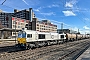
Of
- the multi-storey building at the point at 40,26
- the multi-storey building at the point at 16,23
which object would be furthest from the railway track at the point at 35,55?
the multi-storey building at the point at 40,26

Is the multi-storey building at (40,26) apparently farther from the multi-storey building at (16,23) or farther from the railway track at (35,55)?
the railway track at (35,55)

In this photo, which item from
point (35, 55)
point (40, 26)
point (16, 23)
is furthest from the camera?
point (40, 26)

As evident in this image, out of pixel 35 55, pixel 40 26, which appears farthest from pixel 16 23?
pixel 35 55

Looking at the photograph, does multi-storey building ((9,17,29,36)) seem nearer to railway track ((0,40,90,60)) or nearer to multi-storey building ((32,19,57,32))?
multi-storey building ((32,19,57,32))

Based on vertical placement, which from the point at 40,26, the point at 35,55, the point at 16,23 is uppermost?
the point at 16,23

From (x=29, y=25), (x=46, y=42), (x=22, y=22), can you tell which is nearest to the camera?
(x=46, y=42)

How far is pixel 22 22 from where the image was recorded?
5044 inches

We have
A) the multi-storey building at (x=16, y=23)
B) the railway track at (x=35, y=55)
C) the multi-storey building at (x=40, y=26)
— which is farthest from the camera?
the multi-storey building at (x=40, y=26)

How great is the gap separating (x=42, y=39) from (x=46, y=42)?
9.90 feet

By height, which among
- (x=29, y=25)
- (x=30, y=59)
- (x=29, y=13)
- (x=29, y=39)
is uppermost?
(x=29, y=13)

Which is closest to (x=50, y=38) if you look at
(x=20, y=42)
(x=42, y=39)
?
(x=42, y=39)

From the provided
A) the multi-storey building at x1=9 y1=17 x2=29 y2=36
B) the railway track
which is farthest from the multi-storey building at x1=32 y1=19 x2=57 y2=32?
the railway track

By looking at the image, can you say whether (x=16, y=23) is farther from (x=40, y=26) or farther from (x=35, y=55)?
(x=35, y=55)

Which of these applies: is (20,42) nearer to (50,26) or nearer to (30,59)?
(30,59)
